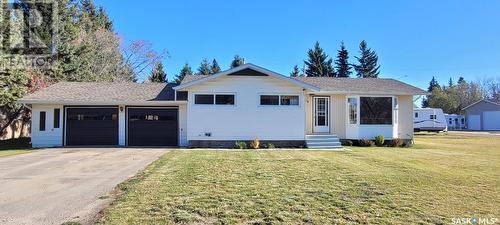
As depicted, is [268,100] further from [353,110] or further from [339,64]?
[339,64]

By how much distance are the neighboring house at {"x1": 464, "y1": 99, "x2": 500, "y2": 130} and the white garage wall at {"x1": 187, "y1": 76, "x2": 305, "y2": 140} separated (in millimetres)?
37017

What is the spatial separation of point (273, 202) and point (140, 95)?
14.7 metres

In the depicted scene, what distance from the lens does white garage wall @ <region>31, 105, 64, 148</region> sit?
60.7 feet

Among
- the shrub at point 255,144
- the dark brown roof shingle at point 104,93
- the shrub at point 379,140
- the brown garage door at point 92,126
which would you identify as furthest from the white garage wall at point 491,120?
the brown garage door at point 92,126

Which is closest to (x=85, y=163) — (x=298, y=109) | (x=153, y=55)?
(x=298, y=109)

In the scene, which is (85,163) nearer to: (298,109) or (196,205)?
(196,205)

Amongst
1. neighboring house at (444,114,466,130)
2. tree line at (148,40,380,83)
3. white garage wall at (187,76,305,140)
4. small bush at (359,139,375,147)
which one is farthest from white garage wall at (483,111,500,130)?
white garage wall at (187,76,305,140)

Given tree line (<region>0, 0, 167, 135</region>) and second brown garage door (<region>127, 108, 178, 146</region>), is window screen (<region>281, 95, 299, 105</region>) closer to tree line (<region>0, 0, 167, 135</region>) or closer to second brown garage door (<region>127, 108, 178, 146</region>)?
second brown garage door (<region>127, 108, 178, 146</region>)

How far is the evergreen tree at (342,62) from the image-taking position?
4878cm

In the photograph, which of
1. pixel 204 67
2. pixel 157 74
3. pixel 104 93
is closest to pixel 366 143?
pixel 104 93

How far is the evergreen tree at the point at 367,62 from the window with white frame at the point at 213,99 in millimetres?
35454

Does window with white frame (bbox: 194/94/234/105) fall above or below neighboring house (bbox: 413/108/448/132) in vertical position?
above

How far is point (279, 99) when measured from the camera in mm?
18047

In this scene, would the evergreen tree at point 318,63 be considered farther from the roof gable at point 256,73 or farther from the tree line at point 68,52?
the roof gable at point 256,73
